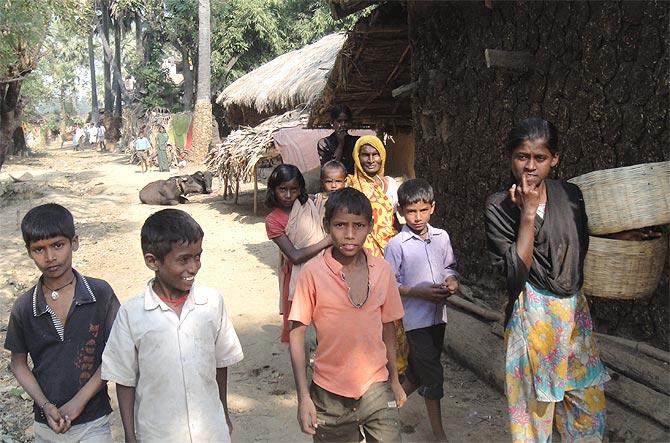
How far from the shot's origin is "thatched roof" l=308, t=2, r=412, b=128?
6141mm

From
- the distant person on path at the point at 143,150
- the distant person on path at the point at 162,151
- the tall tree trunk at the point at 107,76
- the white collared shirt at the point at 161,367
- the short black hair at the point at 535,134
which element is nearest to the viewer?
the white collared shirt at the point at 161,367

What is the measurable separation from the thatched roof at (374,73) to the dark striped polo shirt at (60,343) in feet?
13.8

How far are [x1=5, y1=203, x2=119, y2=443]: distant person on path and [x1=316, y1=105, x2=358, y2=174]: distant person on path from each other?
3.11 m

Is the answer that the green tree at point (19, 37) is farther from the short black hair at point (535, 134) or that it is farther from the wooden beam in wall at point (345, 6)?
the short black hair at point (535, 134)

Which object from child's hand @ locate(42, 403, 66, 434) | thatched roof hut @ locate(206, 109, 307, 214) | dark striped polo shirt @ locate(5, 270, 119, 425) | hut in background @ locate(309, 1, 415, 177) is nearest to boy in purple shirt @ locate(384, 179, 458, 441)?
dark striped polo shirt @ locate(5, 270, 119, 425)

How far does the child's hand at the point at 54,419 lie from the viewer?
7.57 feet

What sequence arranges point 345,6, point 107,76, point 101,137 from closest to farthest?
point 345,6, point 101,137, point 107,76

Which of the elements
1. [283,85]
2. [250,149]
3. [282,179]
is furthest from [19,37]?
[282,179]

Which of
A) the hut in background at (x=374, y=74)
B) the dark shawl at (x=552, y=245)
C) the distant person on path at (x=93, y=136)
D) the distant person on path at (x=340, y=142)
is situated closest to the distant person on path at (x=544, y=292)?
the dark shawl at (x=552, y=245)

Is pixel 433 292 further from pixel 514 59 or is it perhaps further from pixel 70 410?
pixel 514 59

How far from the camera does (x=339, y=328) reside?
99.3 inches

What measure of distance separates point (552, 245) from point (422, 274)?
101cm

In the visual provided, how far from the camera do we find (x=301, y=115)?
40.8ft

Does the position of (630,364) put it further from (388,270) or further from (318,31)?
(318,31)
